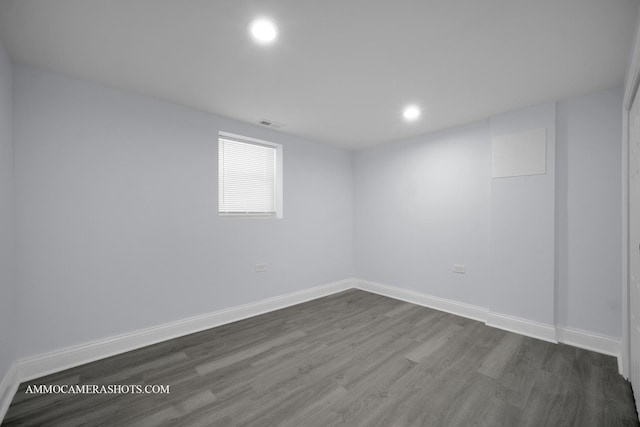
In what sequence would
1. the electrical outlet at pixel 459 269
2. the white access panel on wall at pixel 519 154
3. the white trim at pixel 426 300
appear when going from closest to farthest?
the white access panel on wall at pixel 519 154 → the white trim at pixel 426 300 → the electrical outlet at pixel 459 269

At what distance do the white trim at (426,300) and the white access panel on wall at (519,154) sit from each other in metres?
1.79

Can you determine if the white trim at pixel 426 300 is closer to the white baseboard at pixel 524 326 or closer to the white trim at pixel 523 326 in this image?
the white baseboard at pixel 524 326

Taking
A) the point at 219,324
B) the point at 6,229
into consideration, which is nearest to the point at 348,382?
the point at 219,324

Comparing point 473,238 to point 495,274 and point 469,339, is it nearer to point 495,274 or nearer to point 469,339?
point 495,274

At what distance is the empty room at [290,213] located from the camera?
181 cm

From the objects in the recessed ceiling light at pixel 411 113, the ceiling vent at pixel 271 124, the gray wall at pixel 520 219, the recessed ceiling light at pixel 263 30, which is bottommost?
the gray wall at pixel 520 219

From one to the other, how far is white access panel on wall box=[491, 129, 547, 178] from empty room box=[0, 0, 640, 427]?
2cm

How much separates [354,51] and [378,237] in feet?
10.8

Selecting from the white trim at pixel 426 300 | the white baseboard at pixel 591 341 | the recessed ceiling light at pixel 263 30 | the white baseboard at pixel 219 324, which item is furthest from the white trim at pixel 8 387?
the white baseboard at pixel 591 341

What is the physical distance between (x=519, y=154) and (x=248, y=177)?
348cm

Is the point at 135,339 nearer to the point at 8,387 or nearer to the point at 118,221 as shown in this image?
the point at 8,387

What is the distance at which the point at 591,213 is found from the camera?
2.73 m

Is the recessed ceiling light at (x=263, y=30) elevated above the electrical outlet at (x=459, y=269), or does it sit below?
above

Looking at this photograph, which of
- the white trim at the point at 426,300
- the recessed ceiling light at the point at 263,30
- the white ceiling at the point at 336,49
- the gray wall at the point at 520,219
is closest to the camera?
the white ceiling at the point at 336,49
